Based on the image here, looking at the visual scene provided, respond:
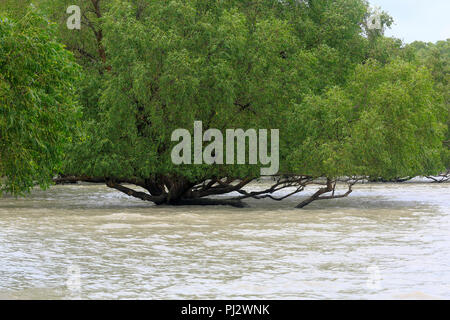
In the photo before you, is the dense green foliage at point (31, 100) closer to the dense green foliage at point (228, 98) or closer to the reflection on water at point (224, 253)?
the reflection on water at point (224, 253)

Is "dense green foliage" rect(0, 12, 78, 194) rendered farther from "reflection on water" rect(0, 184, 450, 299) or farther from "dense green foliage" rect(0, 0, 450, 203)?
"dense green foliage" rect(0, 0, 450, 203)

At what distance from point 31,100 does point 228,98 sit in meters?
17.1

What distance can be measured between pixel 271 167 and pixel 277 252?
12565mm

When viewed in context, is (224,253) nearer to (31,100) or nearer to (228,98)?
(31,100)

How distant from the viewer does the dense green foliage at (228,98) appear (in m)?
29.1

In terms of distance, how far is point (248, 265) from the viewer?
15914 mm

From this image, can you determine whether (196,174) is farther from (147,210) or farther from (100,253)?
(100,253)

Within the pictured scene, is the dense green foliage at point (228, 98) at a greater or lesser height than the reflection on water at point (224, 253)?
greater

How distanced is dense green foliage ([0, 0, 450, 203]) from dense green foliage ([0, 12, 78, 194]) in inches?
578

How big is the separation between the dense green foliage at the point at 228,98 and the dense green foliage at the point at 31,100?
48.2ft

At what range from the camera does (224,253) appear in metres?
18.2

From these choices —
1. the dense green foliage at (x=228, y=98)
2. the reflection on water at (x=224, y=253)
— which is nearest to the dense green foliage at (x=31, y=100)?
the reflection on water at (x=224, y=253)

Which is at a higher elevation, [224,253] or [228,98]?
[228,98]

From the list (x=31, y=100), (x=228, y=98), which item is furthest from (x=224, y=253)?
(x=228, y=98)
